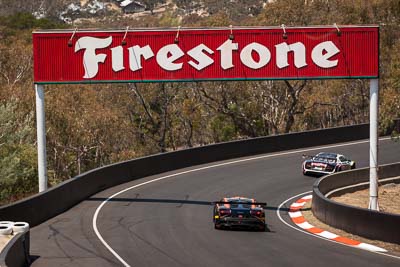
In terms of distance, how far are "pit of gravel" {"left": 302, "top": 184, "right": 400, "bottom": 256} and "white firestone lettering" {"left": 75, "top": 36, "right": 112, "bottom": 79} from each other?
10296 mm

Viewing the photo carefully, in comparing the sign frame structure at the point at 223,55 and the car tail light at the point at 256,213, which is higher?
the sign frame structure at the point at 223,55

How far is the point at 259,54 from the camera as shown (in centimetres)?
2930

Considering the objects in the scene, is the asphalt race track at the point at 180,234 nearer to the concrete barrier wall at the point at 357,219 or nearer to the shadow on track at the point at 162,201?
the shadow on track at the point at 162,201

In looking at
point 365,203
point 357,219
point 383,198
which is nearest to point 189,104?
point 383,198

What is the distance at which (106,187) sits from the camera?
1364 inches

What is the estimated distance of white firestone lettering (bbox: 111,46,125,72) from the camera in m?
29.7

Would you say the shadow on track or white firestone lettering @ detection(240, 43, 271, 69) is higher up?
white firestone lettering @ detection(240, 43, 271, 69)

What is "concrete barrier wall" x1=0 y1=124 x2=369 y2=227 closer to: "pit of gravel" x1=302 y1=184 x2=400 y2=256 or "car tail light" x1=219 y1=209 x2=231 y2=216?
"car tail light" x1=219 y1=209 x2=231 y2=216

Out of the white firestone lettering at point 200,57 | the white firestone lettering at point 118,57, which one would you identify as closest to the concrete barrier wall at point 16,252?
the white firestone lettering at point 118,57

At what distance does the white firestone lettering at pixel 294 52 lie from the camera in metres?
29.3

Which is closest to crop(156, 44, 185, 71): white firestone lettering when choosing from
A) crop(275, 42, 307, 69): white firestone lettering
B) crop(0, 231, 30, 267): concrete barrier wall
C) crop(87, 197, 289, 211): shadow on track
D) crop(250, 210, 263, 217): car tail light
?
crop(275, 42, 307, 69): white firestone lettering

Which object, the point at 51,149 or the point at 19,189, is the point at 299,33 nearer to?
the point at 19,189

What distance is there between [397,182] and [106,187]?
15.9 m

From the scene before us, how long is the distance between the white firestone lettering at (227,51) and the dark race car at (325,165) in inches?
486
